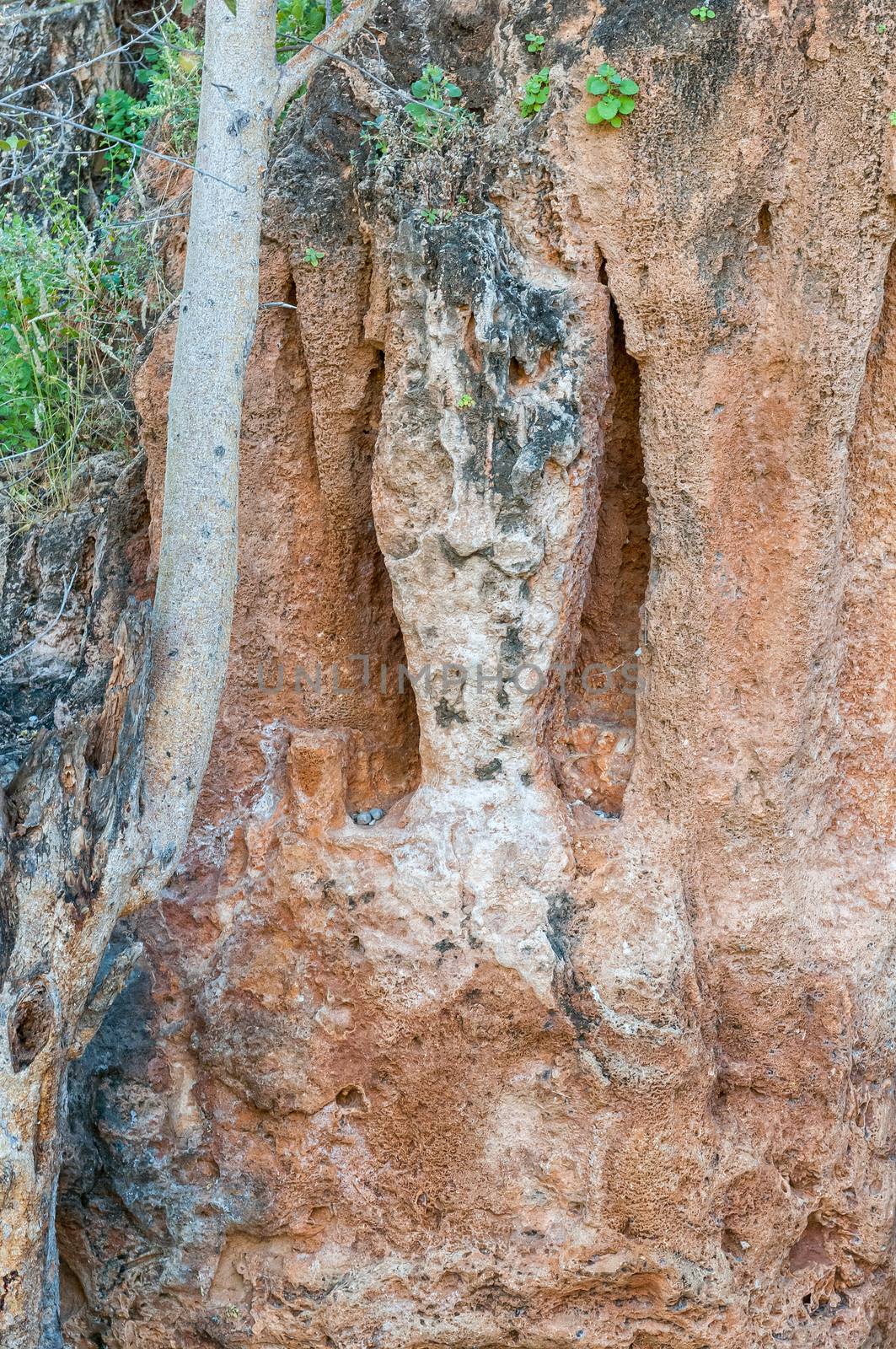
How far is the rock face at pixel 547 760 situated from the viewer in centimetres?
323

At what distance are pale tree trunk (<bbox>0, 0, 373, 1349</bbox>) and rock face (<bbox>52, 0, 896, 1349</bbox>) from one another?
482mm

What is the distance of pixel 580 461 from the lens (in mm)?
3322

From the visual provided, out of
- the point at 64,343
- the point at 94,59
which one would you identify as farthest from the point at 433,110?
the point at 64,343

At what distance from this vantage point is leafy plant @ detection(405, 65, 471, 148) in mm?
3307

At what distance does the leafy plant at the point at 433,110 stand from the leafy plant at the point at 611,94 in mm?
364

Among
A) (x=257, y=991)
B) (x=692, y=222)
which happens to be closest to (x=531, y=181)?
(x=692, y=222)

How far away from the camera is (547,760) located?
3553 mm

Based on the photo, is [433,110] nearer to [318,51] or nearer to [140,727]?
[318,51]

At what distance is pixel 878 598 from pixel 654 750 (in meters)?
0.74

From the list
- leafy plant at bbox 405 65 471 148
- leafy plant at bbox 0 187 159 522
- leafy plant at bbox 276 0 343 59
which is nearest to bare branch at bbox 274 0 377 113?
leafy plant at bbox 405 65 471 148

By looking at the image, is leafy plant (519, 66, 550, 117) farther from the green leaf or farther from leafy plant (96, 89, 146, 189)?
leafy plant (96, 89, 146, 189)

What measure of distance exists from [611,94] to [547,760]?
167cm

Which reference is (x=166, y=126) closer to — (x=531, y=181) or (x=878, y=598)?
(x=531, y=181)

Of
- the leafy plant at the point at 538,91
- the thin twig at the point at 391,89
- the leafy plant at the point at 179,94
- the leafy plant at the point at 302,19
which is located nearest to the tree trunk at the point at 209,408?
the thin twig at the point at 391,89
